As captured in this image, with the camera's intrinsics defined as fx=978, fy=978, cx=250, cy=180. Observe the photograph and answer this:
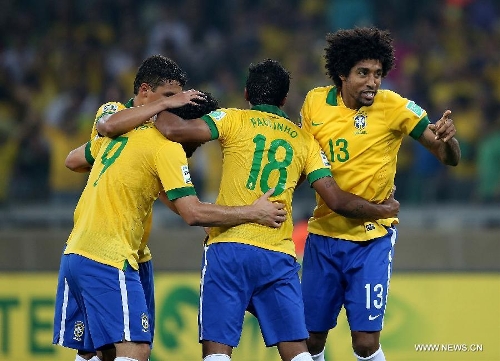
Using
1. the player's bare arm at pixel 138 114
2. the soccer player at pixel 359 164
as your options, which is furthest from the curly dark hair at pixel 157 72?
the soccer player at pixel 359 164

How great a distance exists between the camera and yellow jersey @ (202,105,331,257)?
529 centimetres

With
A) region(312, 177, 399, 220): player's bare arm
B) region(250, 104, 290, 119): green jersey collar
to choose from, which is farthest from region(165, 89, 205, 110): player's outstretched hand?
region(312, 177, 399, 220): player's bare arm

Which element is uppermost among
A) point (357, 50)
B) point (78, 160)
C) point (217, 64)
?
point (217, 64)

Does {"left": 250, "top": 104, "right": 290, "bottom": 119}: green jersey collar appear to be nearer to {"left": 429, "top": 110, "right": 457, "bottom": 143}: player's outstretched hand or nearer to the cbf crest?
the cbf crest

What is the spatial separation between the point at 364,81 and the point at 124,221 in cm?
168

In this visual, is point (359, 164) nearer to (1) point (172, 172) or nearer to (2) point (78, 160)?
(1) point (172, 172)

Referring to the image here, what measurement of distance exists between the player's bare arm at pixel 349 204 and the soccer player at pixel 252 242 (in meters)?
0.21

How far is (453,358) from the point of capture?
735 centimetres

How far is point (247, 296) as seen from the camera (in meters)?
5.29

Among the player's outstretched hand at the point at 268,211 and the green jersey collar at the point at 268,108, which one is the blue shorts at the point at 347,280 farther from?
the green jersey collar at the point at 268,108

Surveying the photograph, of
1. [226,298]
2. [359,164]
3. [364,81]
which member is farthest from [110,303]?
[364,81]

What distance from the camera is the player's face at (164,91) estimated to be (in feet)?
17.8

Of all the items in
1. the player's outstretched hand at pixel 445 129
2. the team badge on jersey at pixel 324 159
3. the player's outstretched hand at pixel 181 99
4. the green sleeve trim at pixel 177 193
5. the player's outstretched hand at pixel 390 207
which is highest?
the player's outstretched hand at pixel 181 99

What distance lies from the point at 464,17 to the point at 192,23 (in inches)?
144
